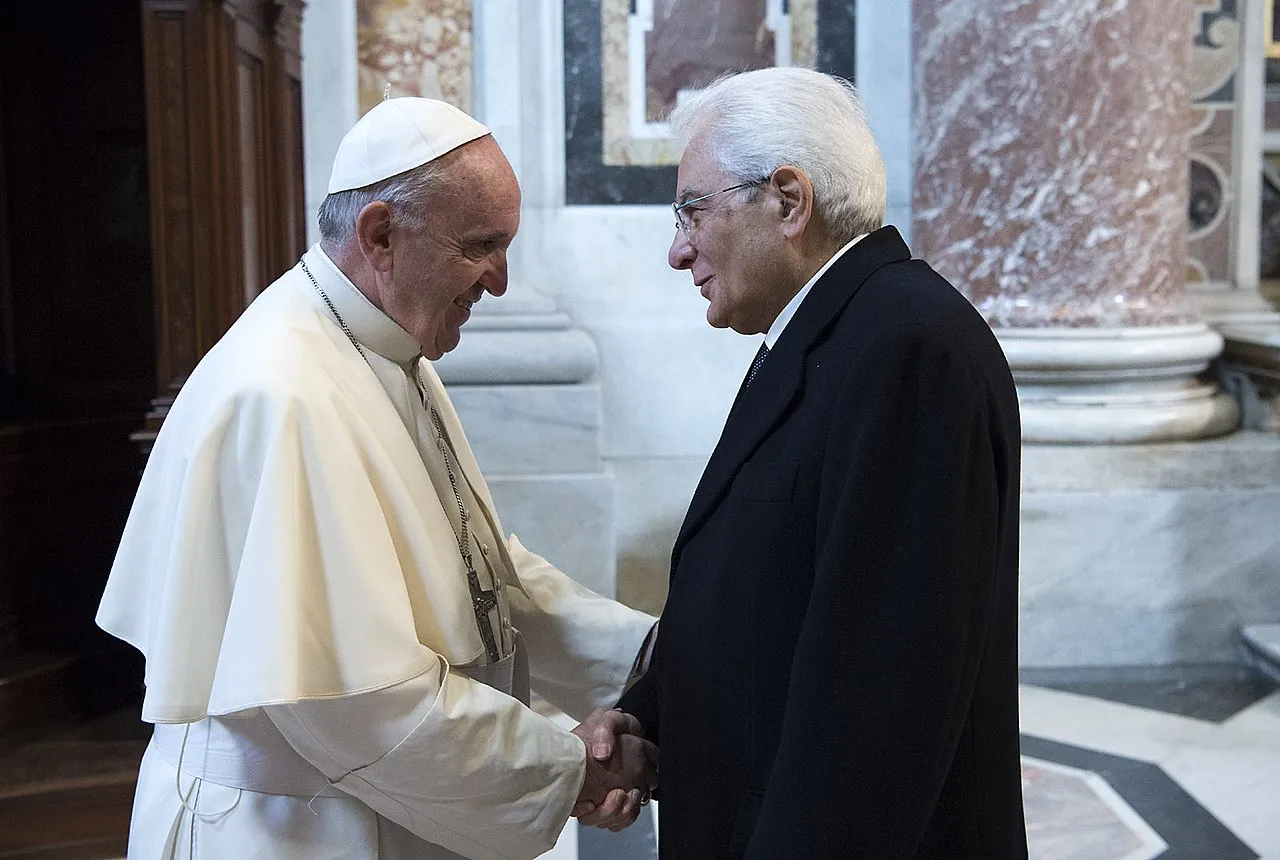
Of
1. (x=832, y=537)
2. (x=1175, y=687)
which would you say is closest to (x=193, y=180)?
(x=832, y=537)

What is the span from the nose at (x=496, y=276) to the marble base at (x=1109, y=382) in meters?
3.34

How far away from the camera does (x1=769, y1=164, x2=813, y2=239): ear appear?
1.81 m

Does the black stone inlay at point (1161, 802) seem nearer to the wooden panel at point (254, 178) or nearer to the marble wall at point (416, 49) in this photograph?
the wooden panel at point (254, 178)

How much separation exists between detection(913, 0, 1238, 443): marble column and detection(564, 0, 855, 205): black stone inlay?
16.0 inches

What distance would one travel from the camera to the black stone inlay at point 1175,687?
4562 mm

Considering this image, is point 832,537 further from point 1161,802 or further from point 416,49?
point 416,49

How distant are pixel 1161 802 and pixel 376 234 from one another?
293cm

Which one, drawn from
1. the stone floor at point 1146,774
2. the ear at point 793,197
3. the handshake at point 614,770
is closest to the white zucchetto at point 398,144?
the ear at point 793,197

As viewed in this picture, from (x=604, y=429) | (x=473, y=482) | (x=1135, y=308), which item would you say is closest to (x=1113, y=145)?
(x=1135, y=308)

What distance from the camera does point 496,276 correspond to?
6.88 ft

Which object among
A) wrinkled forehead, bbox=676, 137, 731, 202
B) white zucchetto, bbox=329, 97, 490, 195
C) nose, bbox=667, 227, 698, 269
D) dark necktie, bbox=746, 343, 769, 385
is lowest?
dark necktie, bbox=746, 343, 769, 385

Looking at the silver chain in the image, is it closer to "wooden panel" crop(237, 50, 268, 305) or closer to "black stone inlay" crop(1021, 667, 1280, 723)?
"wooden panel" crop(237, 50, 268, 305)

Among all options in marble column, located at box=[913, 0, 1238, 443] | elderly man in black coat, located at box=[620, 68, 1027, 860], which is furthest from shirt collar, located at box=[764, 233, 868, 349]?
marble column, located at box=[913, 0, 1238, 443]

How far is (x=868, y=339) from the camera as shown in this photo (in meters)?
1.62
